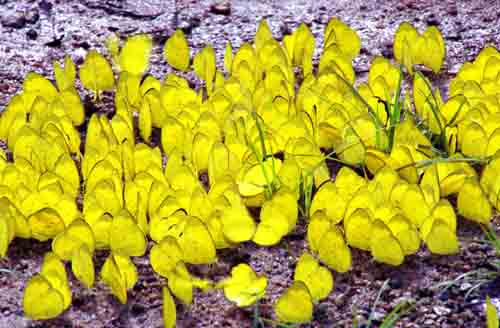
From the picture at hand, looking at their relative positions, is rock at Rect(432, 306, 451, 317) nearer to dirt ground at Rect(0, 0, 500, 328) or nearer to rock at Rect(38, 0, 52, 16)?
dirt ground at Rect(0, 0, 500, 328)

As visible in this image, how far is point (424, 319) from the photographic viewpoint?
5.45 feet

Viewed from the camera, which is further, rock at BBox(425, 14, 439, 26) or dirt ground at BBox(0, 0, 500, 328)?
rock at BBox(425, 14, 439, 26)

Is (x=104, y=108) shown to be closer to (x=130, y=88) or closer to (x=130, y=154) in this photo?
(x=130, y=88)

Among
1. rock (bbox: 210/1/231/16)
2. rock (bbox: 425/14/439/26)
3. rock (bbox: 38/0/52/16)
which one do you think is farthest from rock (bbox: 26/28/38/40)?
rock (bbox: 425/14/439/26)

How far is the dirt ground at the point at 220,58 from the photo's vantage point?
1687 millimetres

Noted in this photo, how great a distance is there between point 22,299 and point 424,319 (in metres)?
0.78

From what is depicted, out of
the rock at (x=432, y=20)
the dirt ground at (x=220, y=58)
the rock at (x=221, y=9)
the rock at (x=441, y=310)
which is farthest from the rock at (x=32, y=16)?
the rock at (x=441, y=310)

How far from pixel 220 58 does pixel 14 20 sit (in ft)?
2.33

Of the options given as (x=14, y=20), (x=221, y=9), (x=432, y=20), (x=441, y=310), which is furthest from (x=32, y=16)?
(x=441, y=310)

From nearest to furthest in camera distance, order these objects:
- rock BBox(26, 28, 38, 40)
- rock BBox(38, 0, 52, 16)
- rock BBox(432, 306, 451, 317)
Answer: rock BBox(432, 306, 451, 317)
rock BBox(26, 28, 38, 40)
rock BBox(38, 0, 52, 16)

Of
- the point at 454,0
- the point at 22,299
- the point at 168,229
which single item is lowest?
the point at 22,299

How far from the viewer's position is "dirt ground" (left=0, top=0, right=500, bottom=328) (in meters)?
1.69

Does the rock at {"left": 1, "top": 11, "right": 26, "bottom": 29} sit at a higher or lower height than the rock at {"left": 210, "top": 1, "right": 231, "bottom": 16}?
lower

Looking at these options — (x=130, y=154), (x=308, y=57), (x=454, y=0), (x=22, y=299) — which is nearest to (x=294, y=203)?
(x=130, y=154)
